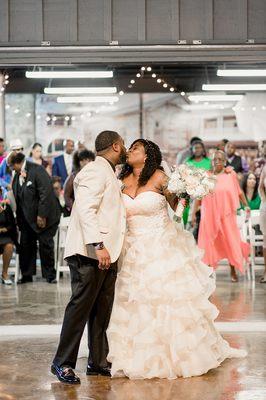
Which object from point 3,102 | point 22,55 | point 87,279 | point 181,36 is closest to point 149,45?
point 181,36

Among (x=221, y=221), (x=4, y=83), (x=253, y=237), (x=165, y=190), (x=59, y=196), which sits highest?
(x=4, y=83)

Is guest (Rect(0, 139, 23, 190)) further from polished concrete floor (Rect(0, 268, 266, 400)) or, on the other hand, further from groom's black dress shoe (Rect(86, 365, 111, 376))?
groom's black dress shoe (Rect(86, 365, 111, 376))

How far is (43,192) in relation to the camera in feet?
44.7

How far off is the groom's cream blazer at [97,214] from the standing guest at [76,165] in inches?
263

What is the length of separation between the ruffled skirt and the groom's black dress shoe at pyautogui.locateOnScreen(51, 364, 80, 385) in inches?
13.7

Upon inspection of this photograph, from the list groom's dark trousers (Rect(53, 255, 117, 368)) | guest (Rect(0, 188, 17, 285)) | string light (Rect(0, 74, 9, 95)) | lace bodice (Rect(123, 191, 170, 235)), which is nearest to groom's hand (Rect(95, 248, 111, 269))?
groom's dark trousers (Rect(53, 255, 117, 368))

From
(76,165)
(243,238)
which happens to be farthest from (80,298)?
(243,238)

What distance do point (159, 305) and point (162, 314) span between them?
0.25 feet

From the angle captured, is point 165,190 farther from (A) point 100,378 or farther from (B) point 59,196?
(B) point 59,196

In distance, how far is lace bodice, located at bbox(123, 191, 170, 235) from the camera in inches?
297

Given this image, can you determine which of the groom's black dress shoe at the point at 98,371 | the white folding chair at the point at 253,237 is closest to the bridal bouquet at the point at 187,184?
the groom's black dress shoe at the point at 98,371

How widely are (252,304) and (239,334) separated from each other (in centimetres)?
201

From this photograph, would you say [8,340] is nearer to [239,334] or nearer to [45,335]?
[45,335]

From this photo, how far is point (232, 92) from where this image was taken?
2169 cm
